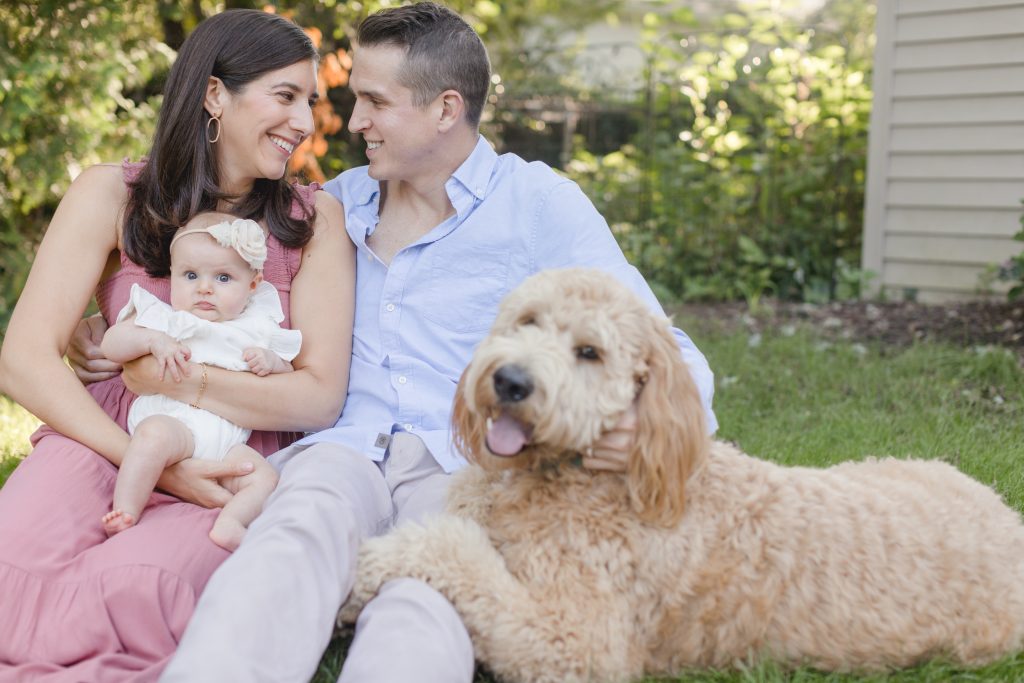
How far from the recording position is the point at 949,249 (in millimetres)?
7590

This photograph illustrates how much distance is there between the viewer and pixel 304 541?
2.45 meters

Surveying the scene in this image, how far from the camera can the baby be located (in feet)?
9.66

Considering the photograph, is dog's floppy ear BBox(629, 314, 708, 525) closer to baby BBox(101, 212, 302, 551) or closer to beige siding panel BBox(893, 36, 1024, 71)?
baby BBox(101, 212, 302, 551)

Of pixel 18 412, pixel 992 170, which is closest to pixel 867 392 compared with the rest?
pixel 992 170

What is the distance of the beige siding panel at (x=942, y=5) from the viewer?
23.4 feet

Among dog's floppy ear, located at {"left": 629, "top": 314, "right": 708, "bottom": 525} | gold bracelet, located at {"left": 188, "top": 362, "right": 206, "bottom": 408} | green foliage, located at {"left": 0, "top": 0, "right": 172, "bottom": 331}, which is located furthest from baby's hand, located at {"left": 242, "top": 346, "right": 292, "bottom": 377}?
green foliage, located at {"left": 0, "top": 0, "right": 172, "bottom": 331}

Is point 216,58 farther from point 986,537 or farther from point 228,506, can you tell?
A: point 986,537

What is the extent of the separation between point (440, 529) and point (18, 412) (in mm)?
3443

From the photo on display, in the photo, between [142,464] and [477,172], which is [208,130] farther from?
[142,464]

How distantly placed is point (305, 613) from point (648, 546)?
2.64 feet

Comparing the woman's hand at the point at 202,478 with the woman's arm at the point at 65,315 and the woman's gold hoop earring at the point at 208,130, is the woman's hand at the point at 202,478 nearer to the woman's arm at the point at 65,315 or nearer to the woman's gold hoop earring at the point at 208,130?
the woman's arm at the point at 65,315

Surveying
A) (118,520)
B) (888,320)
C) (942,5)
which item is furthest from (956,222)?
(118,520)

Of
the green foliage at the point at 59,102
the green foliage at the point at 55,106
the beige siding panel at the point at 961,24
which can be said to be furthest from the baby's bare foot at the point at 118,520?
the beige siding panel at the point at 961,24

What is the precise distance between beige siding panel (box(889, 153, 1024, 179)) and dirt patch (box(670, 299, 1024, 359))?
36.0 inches
